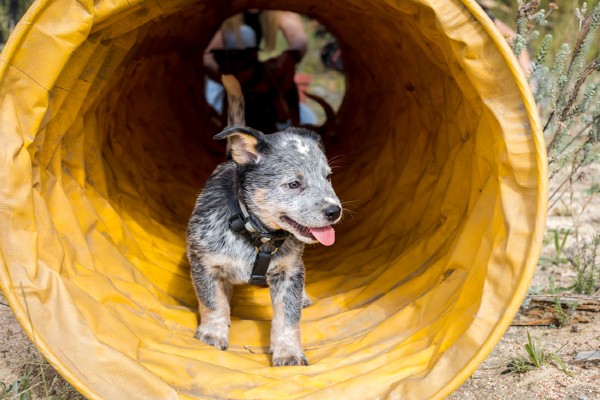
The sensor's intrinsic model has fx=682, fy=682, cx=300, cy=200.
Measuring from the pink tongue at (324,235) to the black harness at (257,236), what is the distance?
0.35 meters

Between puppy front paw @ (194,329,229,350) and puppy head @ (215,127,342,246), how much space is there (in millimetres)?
748

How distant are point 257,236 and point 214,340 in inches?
26.7

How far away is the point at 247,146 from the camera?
13.4 feet

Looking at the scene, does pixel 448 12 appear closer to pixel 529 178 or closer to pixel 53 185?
pixel 529 178

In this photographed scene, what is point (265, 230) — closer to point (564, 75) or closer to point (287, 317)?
point (287, 317)

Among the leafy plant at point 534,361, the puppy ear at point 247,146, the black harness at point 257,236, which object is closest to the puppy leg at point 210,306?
the black harness at point 257,236

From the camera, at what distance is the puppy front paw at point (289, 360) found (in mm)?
3885

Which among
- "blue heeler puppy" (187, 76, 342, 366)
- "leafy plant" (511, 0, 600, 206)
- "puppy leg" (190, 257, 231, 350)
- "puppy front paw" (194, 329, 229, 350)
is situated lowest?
"puppy front paw" (194, 329, 229, 350)

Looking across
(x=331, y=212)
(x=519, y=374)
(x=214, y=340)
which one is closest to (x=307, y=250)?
(x=214, y=340)

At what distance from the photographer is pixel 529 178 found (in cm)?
317

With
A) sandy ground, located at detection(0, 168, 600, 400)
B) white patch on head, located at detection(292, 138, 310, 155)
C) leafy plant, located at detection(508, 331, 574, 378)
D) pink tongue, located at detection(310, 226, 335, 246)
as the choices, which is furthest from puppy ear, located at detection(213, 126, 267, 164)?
leafy plant, located at detection(508, 331, 574, 378)

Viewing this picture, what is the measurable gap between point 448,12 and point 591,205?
5.16 metres

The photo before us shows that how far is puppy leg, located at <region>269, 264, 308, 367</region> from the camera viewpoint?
3.93 m

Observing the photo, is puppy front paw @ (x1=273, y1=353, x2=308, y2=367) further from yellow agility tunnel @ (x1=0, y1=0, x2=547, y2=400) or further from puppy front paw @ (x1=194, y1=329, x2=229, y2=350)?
puppy front paw @ (x1=194, y1=329, x2=229, y2=350)
